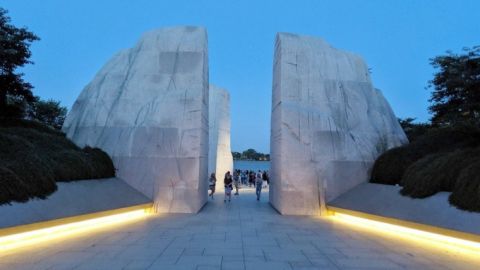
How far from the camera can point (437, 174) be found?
10.7m

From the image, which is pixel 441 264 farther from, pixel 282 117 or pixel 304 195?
pixel 282 117

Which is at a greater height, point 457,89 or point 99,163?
point 457,89

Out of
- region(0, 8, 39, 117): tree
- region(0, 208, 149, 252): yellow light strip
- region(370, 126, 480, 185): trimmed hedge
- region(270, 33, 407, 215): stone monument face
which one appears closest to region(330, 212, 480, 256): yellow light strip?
region(270, 33, 407, 215): stone monument face

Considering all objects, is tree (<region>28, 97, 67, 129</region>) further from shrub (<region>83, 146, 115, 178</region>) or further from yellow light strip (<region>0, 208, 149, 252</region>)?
yellow light strip (<region>0, 208, 149, 252</region>)

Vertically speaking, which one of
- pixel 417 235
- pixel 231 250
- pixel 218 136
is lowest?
pixel 231 250

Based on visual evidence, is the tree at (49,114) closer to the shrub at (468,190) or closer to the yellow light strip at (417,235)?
the yellow light strip at (417,235)

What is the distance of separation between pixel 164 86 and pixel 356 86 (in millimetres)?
8641

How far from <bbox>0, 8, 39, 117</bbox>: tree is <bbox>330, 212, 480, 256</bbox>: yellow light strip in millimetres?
13784

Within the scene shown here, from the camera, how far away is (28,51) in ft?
50.7

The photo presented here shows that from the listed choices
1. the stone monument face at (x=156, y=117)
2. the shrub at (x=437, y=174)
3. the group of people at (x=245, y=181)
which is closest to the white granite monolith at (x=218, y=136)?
the group of people at (x=245, y=181)

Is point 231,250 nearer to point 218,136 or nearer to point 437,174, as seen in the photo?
point 437,174

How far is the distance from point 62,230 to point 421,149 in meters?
12.5

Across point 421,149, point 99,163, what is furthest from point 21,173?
point 421,149

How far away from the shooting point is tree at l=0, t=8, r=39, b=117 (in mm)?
14457
